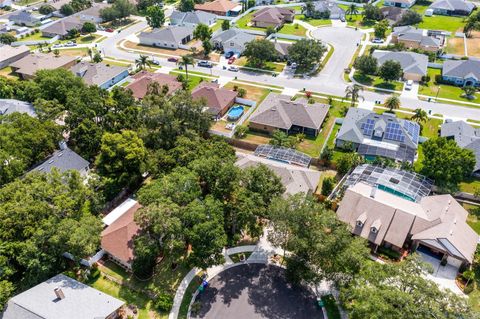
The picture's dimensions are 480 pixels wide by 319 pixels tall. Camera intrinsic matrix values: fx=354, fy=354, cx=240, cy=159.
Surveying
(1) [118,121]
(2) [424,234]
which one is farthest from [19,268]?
(2) [424,234]

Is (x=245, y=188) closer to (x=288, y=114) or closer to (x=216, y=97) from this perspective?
(x=288, y=114)

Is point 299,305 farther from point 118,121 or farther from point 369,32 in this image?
point 369,32

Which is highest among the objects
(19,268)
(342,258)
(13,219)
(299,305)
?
(13,219)

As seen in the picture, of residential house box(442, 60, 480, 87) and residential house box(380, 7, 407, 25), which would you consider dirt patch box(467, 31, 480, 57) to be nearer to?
residential house box(442, 60, 480, 87)

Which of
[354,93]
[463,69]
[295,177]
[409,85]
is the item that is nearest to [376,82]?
[409,85]

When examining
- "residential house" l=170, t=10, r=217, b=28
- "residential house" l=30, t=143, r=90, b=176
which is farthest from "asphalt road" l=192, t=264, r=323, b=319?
"residential house" l=170, t=10, r=217, b=28
